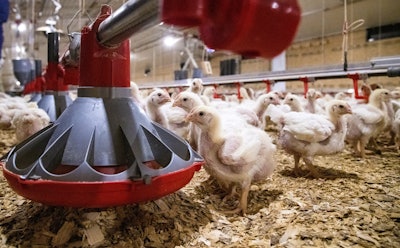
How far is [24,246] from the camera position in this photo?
4.31 feet

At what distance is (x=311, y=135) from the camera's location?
2547 millimetres

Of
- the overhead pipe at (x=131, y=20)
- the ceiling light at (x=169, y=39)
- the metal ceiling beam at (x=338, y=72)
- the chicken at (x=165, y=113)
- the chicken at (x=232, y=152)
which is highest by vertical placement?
the ceiling light at (x=169, y=39)

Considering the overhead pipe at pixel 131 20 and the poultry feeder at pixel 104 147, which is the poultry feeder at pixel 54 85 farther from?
the overhead pipe at pixel 131 20

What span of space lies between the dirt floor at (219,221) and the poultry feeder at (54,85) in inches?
46.9

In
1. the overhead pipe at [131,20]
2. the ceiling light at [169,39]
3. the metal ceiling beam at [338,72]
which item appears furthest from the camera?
the ceiling light at [169,39]

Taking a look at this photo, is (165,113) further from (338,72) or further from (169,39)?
(169,39)

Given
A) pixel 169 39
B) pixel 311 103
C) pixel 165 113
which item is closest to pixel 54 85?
pixel 165 113

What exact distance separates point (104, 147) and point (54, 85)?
241cm

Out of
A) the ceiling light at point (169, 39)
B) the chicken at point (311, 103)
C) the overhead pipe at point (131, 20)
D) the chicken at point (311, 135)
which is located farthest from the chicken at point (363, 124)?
the ceiling light at point (169, 39)

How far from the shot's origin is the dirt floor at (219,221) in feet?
4.55

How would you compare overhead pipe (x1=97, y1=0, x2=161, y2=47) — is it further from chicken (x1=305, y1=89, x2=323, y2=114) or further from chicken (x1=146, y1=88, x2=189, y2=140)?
chicken (x1=305, y1=89, x2=323, y2=114)

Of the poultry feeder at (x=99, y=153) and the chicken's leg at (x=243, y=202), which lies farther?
the chicken's leg at (x=243, y=202)

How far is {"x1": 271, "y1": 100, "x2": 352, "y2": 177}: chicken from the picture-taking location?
2.58 m

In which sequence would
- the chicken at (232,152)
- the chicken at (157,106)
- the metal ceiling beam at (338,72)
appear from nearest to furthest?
the chicken at (232,152), the chicken at (157,106), the metal ceiling beam at (338,72)
